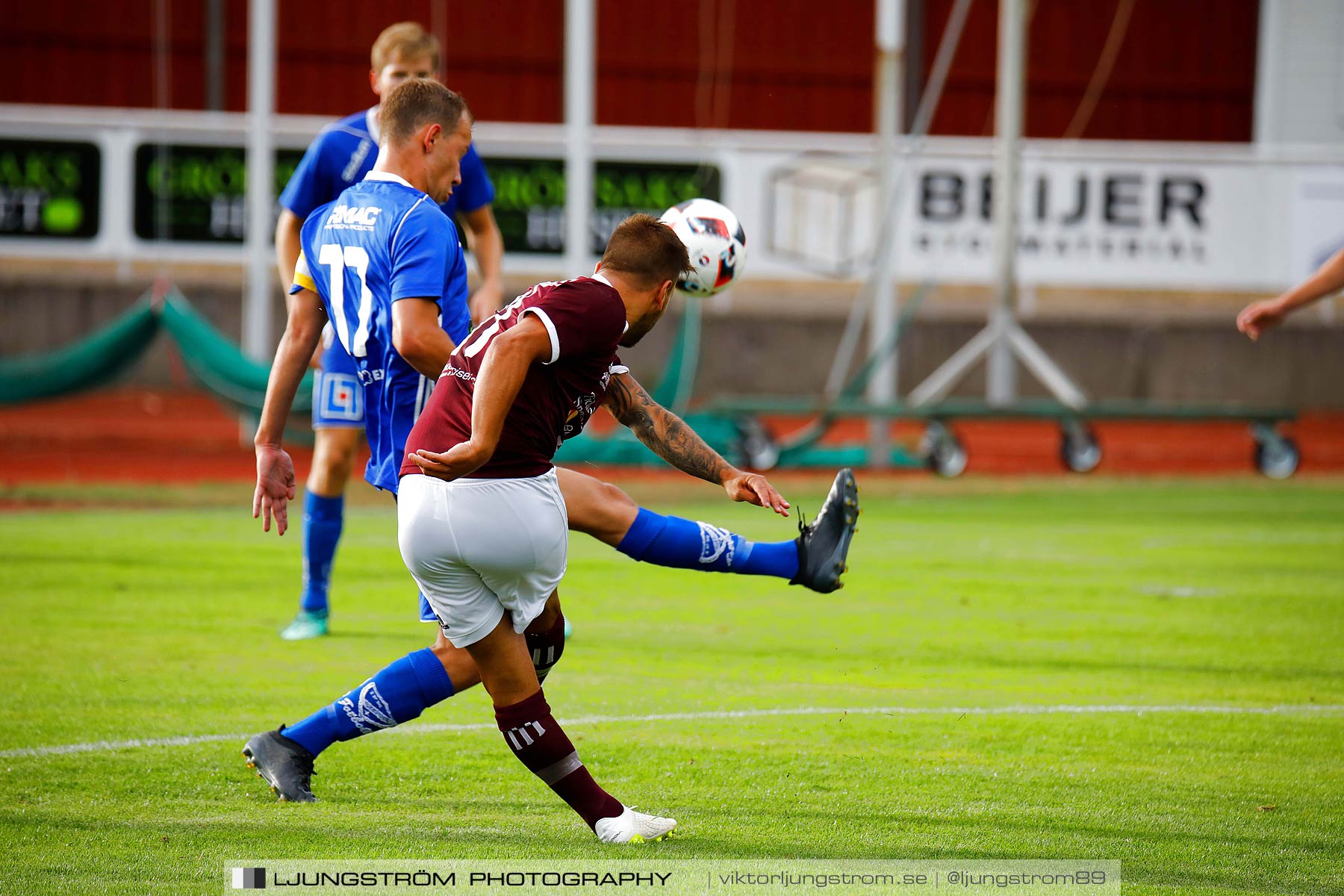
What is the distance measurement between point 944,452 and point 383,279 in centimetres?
1125

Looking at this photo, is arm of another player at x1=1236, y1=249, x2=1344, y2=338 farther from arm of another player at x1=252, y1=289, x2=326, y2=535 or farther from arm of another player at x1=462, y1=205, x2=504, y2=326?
arm of another player at x1=252, y1=289, x2=326, y2=535

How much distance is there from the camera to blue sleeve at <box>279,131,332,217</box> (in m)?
6.68

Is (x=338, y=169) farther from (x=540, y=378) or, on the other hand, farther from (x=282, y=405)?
(x=540, y=378)

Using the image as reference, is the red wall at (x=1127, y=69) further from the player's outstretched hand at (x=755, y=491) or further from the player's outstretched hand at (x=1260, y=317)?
the player's outstretched hand at (x=755, y=491)

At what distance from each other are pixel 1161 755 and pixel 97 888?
326 centimetres

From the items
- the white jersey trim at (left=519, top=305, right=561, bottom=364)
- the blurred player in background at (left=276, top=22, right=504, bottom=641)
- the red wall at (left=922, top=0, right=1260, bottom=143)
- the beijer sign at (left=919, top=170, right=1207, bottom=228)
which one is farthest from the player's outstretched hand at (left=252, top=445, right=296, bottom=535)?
the red wall at (left=922, top=0, right=1260, bottom=143)

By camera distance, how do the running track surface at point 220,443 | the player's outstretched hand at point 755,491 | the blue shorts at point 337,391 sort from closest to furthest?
1. the player's outstretched hand at point 755,491
2. the blue shorts at point 337,391
3. the running track surface at point 220,443

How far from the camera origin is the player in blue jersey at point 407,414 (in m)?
4.32

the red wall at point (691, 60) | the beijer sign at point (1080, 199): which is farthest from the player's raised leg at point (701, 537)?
the red wall at point (691, 60)

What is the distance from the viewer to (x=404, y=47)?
21.3 ft

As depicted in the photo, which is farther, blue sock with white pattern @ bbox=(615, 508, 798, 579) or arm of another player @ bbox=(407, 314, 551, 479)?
blue sock with white pattern @ bbox=(615, 508, 798, 579)

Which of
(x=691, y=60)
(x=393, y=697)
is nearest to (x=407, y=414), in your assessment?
(x=393, y=697)

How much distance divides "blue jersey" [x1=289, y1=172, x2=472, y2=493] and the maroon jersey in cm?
43

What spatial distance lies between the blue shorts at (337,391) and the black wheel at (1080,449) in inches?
419
